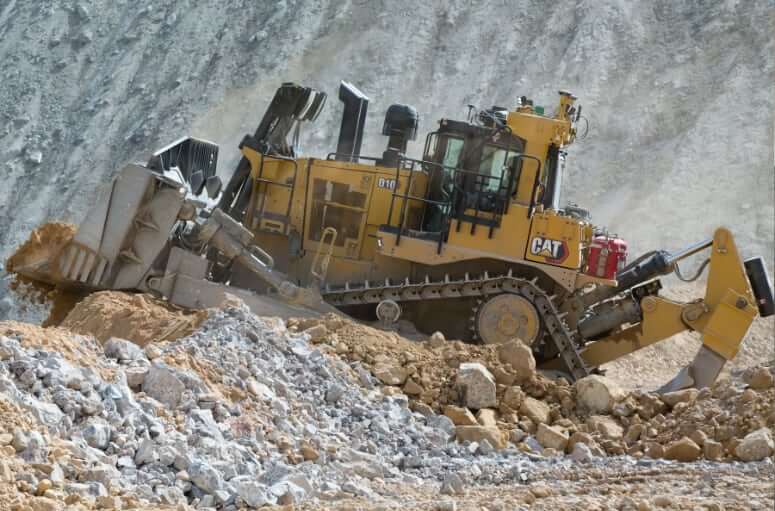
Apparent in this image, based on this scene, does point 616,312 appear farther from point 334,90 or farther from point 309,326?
point 334,90

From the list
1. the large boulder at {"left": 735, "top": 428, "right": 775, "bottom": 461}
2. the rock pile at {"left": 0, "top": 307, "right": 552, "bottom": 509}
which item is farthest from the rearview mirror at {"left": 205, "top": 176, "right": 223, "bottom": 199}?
the large boulder at {"left": 735, "top": 428, "right": 775, "bottom": 461}

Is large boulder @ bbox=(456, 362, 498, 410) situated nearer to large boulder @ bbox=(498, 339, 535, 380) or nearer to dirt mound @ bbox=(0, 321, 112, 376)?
large boulder @ bbox=(498, 339, 535, 380)

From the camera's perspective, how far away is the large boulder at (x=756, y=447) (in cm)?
990

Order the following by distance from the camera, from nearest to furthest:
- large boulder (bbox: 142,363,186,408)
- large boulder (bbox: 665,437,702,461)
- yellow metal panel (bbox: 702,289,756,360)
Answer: large boulder (bbox: 142,363,186,408) → large boulder (bbox: 665,437,702,461) → yellow metal panel (bbox: 702,289,756,360)

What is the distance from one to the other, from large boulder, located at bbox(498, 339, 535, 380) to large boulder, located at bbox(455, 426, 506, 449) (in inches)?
54.0

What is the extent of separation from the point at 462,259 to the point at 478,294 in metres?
0.43

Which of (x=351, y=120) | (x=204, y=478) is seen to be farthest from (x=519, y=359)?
(x=204, y=478)

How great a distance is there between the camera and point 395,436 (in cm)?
1023

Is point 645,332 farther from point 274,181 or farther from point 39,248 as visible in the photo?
point 39,248

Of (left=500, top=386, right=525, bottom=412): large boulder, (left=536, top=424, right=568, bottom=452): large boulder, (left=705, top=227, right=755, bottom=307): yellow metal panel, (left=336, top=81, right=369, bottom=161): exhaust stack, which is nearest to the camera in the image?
(left=536, top=424, right=568, bottom=452): large boulder

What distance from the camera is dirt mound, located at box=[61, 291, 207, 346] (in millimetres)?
11781

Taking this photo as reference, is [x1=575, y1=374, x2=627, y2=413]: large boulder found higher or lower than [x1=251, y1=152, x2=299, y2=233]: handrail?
lower

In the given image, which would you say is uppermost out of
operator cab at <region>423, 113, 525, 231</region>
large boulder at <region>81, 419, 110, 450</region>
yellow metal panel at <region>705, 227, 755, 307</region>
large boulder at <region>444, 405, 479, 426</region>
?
operator cab at <region>423, 113, 525, 231</region>

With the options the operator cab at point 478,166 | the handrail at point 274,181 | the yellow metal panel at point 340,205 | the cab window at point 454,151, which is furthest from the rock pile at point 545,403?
the handrail at point 274,181
